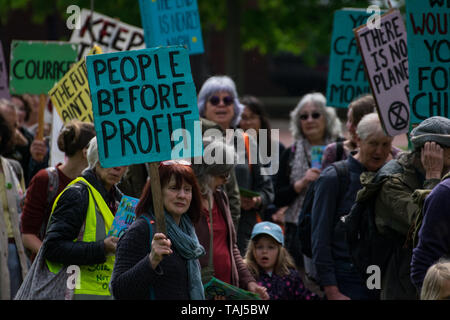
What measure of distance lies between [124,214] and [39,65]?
12.2 feet

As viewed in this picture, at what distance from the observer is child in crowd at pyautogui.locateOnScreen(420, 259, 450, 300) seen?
3.95 meters

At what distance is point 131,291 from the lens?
14.8 feet

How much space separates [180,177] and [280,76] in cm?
3046

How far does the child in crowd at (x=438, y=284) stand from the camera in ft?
13.0

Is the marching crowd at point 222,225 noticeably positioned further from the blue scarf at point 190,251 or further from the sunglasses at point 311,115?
the sunglasses at point 311,115

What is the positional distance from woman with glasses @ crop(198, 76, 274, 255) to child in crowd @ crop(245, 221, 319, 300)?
45cm

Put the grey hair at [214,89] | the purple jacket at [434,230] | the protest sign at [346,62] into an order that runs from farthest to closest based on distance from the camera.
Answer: the protest sign at [346,62] < the grey hair at [214,89] < the purple jacket at [434,230]

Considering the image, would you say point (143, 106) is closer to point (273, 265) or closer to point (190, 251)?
point (190, 251)

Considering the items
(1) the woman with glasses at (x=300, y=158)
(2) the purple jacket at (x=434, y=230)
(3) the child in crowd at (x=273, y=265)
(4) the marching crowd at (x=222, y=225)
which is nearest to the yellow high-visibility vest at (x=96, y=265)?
(4) the marching crowd at (x=222, y=225)

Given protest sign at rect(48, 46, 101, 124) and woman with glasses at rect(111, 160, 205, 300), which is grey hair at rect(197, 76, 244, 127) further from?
woman with glasses at rect(111, 160, 205, 300)

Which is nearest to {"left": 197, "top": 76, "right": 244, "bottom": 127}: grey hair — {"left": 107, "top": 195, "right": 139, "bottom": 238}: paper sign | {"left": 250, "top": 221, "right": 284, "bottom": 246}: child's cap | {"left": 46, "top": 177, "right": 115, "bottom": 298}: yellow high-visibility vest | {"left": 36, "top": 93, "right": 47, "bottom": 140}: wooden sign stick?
{"left": 36, "top": 93, "right": 47, "bottom": 140}: wooden sign stick

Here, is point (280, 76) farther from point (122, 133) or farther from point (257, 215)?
point (122, 133)

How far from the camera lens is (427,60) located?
5742mm

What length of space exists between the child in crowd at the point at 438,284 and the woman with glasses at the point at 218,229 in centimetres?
167
